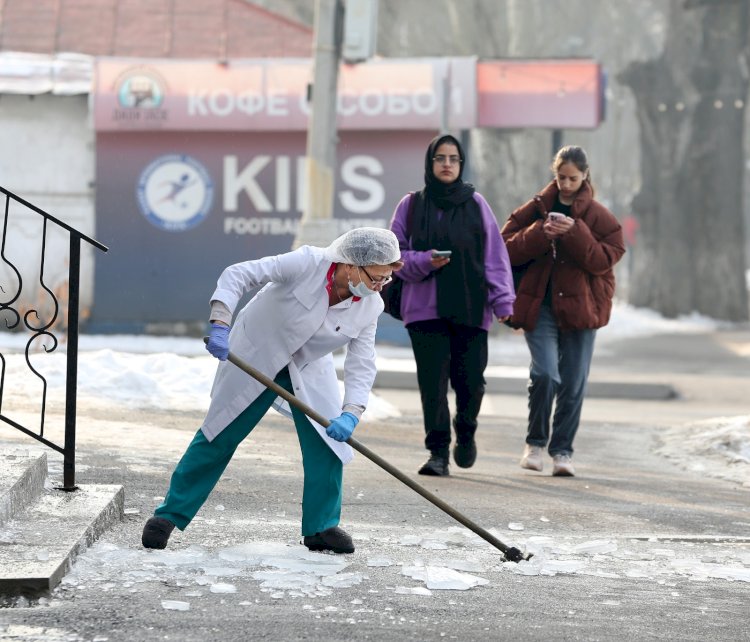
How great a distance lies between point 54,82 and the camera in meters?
17.7

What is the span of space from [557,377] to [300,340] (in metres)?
2.99

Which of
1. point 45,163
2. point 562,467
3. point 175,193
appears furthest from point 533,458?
point 45,163

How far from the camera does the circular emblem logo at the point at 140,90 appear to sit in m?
17.5

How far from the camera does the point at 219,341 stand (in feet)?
17.7

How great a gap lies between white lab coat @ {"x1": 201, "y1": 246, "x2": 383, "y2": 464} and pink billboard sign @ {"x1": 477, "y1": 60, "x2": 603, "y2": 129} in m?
11.9

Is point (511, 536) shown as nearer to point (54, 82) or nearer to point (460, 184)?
point (460, 184)

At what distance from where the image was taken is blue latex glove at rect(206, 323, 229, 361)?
17.7 feet

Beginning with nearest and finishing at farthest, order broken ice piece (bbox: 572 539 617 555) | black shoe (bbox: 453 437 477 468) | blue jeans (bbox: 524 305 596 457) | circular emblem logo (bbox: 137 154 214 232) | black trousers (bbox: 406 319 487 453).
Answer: broken ice piece (bbox: 572 539 617 555), black trousers (bbox: 406 319 487 453), black shoe (bbox: 453 437 477 468), blue jeans (bbox: 524 305 596 457), circular emblem logo (bbox: 137 154 214 232)

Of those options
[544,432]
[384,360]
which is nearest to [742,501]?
[544,432]

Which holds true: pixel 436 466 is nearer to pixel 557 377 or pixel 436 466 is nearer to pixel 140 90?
pixel 557 377

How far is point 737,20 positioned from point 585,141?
55.5 ft

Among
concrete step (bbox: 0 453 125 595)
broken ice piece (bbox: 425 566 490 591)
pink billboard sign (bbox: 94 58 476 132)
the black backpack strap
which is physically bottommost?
broken ice piece (bbox: 425 566 490 591)

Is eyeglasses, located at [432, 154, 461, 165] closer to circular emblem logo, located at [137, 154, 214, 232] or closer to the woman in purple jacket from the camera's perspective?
the woman in purple jacket

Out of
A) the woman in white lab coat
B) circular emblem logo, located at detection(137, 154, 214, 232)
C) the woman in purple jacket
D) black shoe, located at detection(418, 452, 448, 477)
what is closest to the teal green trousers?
the woman in white lab coat
